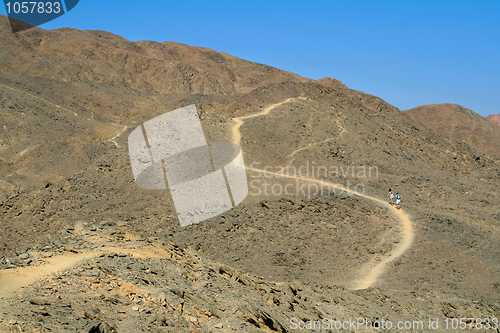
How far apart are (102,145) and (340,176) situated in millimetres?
13617

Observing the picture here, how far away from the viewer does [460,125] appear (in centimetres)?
6316

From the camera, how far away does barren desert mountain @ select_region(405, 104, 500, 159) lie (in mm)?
60594

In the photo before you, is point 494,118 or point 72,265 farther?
point 494,118

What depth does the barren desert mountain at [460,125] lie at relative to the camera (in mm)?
60594

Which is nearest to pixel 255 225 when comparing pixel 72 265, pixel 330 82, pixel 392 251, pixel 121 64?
pixel 392 251

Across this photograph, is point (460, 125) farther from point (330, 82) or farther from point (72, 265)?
point (72, 265)

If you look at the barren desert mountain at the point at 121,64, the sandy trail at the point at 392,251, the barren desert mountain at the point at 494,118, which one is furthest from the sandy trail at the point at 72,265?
the barren desert mountain at the point at 494,118

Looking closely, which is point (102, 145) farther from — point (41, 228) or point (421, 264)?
point (421, 264)

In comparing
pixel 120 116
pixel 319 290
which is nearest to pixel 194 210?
pixel 319 290

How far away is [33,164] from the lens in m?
26.9

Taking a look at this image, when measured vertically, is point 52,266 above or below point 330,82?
below

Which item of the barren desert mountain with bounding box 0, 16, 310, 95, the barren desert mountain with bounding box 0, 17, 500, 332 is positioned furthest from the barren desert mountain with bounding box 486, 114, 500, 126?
the barren desert mountain with bounding box 0, 17, 500, 332

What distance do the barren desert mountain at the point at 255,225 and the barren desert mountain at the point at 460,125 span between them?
22042 millimetres

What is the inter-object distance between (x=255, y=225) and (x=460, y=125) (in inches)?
2072
